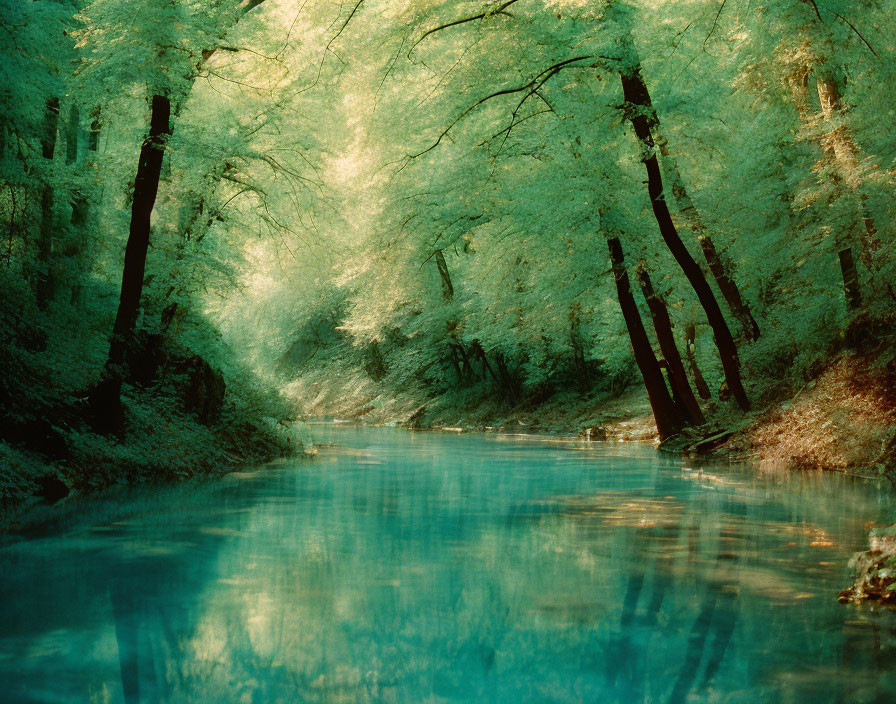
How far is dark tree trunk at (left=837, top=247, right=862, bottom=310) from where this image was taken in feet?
47.4

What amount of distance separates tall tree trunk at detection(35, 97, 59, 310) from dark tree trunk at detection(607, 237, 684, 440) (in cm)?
1097

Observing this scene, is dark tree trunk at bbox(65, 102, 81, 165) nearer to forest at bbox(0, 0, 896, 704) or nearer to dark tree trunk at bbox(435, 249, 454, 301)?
forest at bbox(0, 0, 896, 704)

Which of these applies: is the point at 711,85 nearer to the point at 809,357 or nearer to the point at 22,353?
the point at 809,357

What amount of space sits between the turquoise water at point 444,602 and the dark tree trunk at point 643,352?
7.45 metres

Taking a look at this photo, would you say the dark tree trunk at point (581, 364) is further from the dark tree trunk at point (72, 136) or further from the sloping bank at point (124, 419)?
the dark tree trunk at point (72, 136)

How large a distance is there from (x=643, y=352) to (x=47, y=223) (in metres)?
12.2

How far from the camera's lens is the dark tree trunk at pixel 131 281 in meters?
12.1

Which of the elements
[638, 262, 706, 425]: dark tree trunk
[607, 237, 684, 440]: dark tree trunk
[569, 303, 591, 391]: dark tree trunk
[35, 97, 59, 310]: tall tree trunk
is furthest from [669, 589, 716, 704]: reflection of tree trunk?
[569, 303, 591, 391]: dark tree trunk

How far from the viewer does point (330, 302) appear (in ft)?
141

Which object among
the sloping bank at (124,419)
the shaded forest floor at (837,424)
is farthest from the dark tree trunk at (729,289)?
the sloping bank at (124,419)

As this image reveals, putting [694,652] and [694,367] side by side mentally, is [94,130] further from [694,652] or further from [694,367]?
[694,367]

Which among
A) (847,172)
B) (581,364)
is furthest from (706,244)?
(581,364)

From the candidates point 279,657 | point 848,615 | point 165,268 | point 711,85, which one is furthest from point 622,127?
point 279,657

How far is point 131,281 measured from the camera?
1226 centimetres
